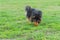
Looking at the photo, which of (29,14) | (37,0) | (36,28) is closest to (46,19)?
(29,14)

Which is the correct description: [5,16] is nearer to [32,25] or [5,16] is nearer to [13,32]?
[32,25]

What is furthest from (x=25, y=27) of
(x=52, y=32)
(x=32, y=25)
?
(x=52, y=32)

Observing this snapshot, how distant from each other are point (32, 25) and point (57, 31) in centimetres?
147

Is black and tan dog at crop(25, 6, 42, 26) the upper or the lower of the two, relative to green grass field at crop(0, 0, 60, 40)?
upper

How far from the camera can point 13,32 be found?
33.5 feet

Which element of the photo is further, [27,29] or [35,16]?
[35,16]

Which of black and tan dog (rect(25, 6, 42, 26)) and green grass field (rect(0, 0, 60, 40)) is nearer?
green grass field (rect(0, 0, 60, 40))

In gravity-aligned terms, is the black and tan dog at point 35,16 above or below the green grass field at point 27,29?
above

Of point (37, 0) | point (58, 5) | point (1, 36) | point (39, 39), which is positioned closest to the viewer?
point (39, 39)

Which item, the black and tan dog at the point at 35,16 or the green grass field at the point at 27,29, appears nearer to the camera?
the green grass field at the point at 27,29

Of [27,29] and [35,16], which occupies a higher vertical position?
[35,16]

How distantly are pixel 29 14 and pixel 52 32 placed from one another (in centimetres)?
196

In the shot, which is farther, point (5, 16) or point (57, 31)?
point (5, 16)

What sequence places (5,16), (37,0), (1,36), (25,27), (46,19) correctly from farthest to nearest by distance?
1. (37,0)
2. (5,16)
3. (46,19)
4. (25,27)
5. (1,36)
